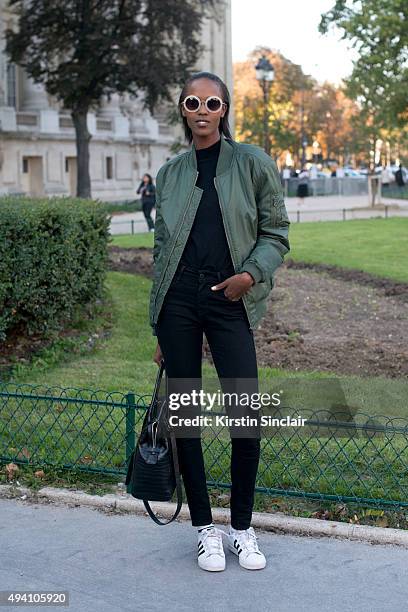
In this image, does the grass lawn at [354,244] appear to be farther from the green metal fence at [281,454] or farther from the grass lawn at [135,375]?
the green metal fence at [281,454]

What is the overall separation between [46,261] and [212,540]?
562 cm

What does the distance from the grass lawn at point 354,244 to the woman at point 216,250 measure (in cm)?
1059

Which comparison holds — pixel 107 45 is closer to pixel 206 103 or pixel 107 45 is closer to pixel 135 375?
pixel 135 375

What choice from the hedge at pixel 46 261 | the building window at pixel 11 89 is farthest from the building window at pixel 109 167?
the hedge at pixel 46 261

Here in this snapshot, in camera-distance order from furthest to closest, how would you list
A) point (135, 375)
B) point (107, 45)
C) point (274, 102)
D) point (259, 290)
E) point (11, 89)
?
point (274, 102) → point (11, 89) → point (107, 45) → point (135, 375) → point (259, 290)

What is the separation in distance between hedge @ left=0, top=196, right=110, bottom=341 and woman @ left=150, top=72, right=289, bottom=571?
16.4 feet

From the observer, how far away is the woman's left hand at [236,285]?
15.2 ft

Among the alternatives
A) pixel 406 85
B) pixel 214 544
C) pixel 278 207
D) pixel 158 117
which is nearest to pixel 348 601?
pixel 214 544

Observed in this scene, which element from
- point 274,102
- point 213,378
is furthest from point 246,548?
point 274,102

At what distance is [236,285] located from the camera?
463 centimetres

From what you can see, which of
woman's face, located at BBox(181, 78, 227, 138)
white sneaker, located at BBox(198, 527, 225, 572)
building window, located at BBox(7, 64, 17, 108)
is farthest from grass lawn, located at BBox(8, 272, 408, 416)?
building window, located at BBox(7, 64, 17, 108)

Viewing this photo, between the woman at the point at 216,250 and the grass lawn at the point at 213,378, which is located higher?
the woman at the point at 216,250

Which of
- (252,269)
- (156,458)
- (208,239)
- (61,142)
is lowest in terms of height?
(156,458)

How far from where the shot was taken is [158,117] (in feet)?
194
